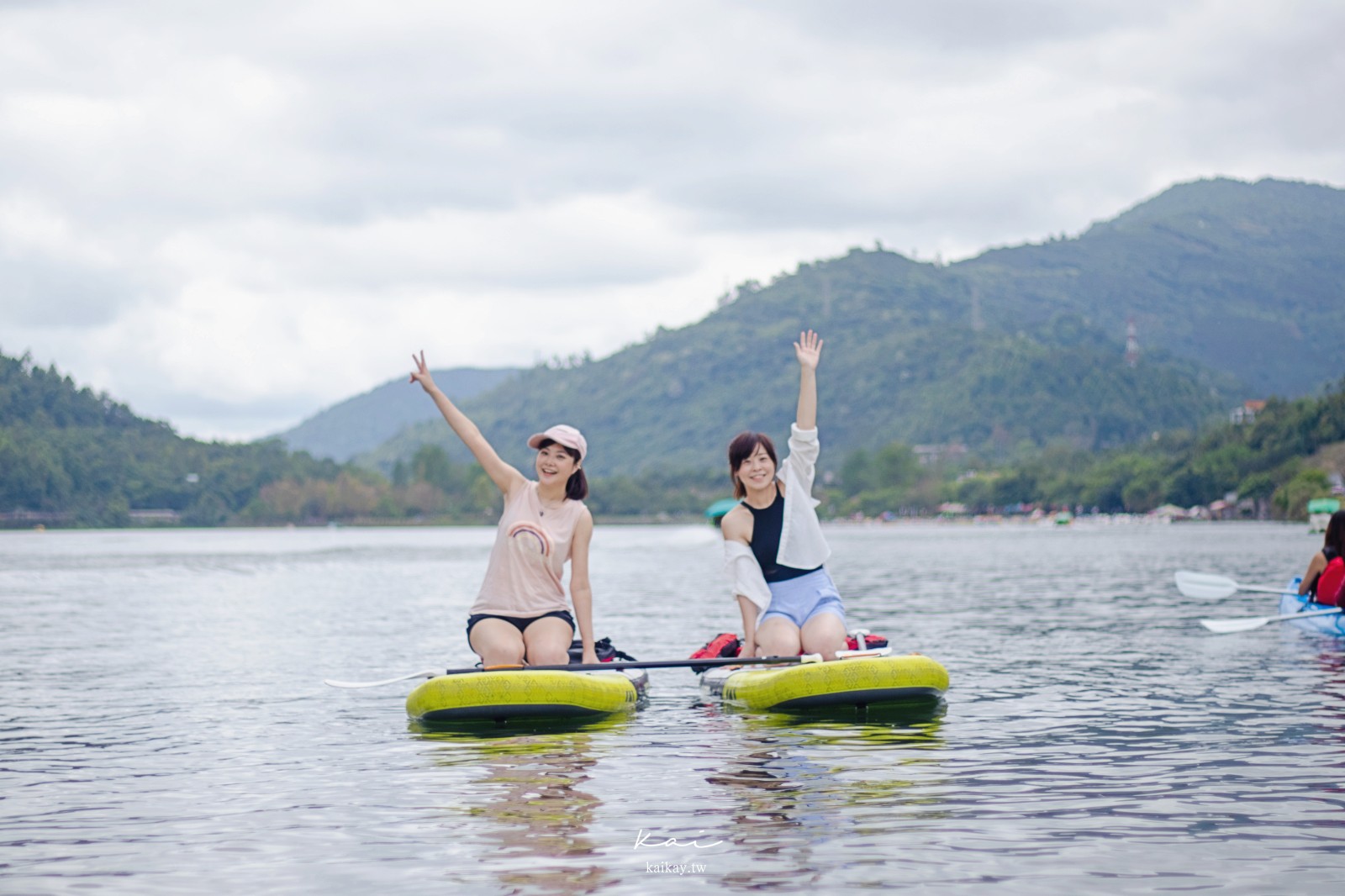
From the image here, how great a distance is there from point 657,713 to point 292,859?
670 centimetres

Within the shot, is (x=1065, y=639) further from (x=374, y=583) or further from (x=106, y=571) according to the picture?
(x=106, y=571)

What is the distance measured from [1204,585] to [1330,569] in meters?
5.63

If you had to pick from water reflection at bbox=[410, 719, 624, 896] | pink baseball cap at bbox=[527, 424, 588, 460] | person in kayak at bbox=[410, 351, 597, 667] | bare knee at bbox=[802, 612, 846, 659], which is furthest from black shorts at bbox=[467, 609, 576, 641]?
bare knee at bbox=[802, 612, 846, 659]

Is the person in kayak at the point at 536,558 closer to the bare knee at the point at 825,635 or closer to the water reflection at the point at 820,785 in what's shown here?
the water reflection at the point at 820,785

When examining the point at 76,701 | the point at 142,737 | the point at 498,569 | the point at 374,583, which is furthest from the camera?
the point at 374,583

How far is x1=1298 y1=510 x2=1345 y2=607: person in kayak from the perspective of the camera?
1977 cm

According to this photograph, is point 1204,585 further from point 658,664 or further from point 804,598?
point 658,664

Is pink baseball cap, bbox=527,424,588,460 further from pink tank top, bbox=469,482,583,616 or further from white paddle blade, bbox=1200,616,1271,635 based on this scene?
white paddle blade, bbox=1200,616,1271,635

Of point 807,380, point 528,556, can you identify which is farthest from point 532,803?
point 807,380

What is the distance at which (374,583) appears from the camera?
165ft

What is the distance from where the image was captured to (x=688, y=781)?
32.7 ft

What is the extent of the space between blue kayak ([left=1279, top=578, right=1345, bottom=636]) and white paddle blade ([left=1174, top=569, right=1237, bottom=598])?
5.78 feet

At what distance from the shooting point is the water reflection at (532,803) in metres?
7.24

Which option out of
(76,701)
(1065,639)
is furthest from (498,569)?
(1065,639)
